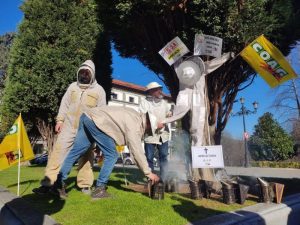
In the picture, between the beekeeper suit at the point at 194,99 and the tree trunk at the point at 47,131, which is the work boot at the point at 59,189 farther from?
the tree trunk at the point at 47,131

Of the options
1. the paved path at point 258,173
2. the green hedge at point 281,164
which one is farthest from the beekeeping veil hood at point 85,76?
the green hedge at point 281,164

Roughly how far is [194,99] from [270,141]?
34.9 m

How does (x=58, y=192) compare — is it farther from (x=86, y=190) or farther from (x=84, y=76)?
(x=84, y=76)

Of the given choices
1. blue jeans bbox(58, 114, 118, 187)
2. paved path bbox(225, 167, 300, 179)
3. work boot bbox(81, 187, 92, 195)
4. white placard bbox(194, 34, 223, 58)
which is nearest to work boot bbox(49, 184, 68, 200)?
blue jeans bbox(58, 114, 118, 187)

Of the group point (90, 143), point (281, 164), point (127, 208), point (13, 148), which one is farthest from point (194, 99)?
point (281, 164)

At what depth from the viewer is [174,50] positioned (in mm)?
6875

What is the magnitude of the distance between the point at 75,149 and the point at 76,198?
730 mm

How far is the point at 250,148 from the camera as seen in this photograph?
42812mm

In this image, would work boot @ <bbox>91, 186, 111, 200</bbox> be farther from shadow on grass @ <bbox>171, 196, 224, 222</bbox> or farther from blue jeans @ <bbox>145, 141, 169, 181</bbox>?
blue jeans @ <bbox>145, 141, 169, 181</bbox>

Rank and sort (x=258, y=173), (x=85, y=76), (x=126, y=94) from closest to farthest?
(x=85, y=76) → (x=258, y=173) → (x=126, y=94)

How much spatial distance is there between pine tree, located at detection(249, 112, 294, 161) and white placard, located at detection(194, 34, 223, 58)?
111 feet

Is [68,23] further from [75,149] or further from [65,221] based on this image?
[65,221]

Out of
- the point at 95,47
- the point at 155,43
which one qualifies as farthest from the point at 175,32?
the point at 95,47

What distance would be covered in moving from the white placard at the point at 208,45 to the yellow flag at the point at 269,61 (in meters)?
0.49
